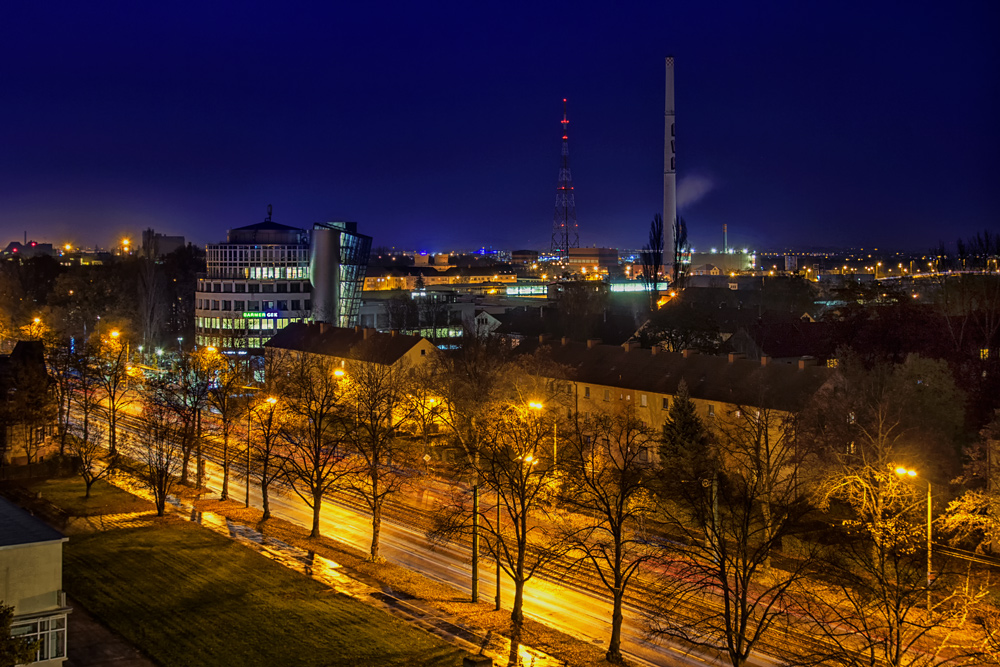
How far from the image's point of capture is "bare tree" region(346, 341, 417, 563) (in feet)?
83.8

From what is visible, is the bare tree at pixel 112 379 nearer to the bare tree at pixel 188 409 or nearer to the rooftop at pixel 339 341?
the bare tree at pixel 188 409

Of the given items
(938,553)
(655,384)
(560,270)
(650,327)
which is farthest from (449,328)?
(560,270)

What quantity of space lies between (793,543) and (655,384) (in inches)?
436

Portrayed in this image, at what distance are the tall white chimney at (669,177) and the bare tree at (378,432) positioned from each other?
7004cm

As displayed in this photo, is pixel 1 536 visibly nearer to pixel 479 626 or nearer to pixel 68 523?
pixel 479 626

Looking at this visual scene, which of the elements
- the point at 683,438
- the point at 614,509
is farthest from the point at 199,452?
the point at 683,438

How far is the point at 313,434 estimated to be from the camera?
28359mm

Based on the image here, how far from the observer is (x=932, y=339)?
36.2m

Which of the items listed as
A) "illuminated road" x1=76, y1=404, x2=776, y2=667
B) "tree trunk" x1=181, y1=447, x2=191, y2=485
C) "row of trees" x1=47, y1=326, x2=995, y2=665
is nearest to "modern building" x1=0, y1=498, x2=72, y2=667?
"row of trees" x1=47, y1=326, x2=995, y2=665

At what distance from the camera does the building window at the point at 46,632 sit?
50.9ft

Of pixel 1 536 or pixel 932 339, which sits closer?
pixel 1 536

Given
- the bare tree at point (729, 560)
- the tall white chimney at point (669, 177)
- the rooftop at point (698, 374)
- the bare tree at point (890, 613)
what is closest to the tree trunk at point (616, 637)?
the bare tree at point (729, 560)

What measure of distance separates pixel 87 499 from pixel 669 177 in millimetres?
91662

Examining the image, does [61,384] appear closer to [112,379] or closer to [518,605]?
[112,379]
